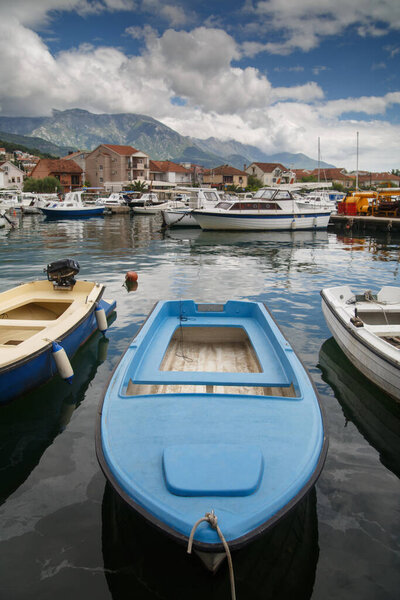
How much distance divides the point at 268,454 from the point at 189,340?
396cm

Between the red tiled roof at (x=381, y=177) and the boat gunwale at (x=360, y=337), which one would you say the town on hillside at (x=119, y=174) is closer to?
the red tiled roof at (x=381, y=177)

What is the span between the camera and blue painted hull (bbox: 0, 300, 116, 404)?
5.16 m

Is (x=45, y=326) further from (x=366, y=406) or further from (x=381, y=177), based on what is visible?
(x=381, y=177)

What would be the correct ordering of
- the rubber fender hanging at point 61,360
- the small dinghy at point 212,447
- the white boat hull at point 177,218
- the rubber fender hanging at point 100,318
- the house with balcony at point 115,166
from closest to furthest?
the small dinghy at point 212,447 < the rubber fender hanging at point 61,360 < the rubber fender hanging at point 100,318 < the white boat hull at point 177,218 < the house with balcony at point 115,166

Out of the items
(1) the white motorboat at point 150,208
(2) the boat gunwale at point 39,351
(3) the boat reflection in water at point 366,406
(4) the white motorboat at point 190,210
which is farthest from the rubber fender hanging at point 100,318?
(1) the white motorboat at point 150,208

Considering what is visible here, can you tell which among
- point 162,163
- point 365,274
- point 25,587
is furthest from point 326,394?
point 162,163

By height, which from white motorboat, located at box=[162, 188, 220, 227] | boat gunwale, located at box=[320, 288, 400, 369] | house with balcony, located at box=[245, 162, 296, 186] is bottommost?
boat gunwale, located at box=[320, 288, 400, 369]

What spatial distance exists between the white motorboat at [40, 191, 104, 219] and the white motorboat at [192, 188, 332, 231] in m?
19.2

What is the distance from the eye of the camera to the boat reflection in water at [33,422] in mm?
4514

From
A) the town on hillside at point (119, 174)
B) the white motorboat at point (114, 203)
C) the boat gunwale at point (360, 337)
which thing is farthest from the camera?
the town on hillside at point (119, 174)

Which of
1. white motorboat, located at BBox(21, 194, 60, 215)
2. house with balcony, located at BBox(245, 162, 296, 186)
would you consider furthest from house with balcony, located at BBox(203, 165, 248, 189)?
white motorboat, located at BBox(21, 194, 60, 215)

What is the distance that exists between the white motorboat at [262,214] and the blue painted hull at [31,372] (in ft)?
80.4

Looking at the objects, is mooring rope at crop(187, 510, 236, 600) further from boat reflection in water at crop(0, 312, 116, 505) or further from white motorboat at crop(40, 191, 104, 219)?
white motorboat at crop(40, 191, 104, 219)

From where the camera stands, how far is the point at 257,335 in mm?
6250
